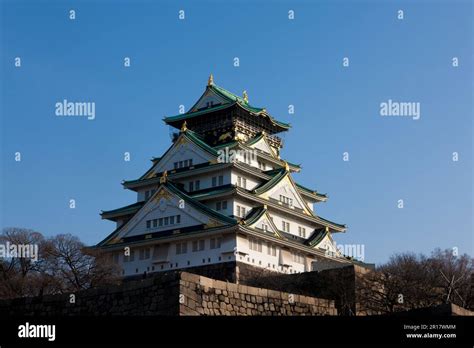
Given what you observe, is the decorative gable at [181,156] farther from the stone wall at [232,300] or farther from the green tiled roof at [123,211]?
the stone wall at [232,300]

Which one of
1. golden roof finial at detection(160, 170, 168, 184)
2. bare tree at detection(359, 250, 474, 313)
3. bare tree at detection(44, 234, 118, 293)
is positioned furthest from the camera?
golden roof finial at detection(160, 170, 168, 184)

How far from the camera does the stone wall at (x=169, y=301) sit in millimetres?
22797

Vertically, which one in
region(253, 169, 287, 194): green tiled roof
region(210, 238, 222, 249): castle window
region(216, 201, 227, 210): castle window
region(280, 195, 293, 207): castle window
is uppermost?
region(253, 169, 287, 194): green tiled roof

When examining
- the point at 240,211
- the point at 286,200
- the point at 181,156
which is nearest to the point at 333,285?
the point at 240,211

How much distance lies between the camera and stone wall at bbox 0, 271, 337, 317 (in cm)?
2280

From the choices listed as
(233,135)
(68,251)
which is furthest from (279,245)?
(68,251)

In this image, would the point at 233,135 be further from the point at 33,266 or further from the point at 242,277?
the point at 33,266

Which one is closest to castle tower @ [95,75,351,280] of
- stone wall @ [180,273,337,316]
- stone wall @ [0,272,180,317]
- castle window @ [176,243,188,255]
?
castle window @ [176,243,188,255]

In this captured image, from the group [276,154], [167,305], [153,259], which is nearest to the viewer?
[167,305]

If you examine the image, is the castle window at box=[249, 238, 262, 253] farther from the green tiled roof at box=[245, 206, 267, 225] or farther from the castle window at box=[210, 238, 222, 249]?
the castle window at box=[210, 238, 222, 249]

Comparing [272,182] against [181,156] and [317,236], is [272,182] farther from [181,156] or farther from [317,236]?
[181,156]

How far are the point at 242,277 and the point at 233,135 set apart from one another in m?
16.5

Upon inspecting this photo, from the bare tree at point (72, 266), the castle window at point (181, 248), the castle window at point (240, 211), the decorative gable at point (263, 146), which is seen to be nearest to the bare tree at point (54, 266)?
the bare tree at point (72, 266)

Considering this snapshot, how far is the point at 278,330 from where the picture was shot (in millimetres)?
18703
